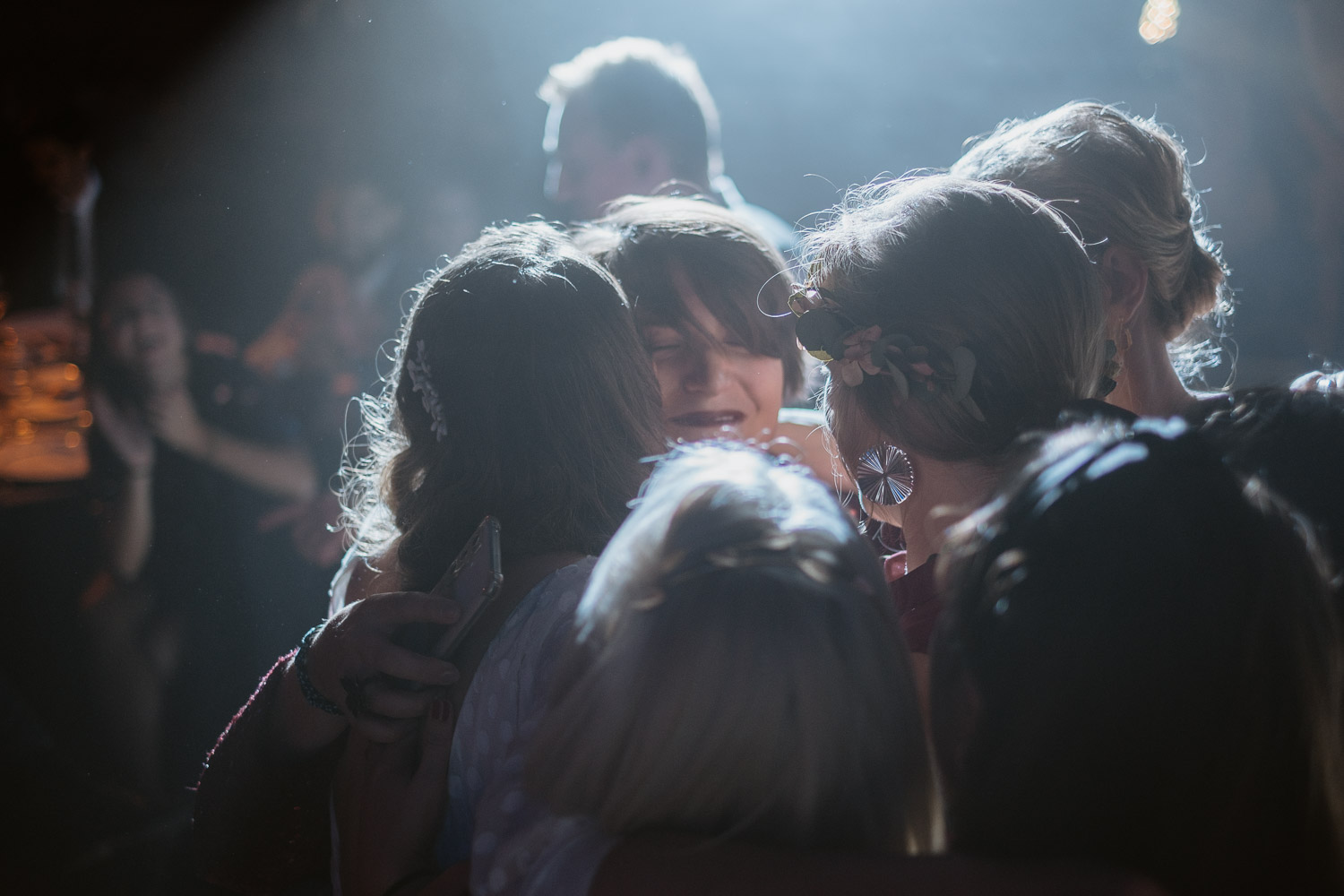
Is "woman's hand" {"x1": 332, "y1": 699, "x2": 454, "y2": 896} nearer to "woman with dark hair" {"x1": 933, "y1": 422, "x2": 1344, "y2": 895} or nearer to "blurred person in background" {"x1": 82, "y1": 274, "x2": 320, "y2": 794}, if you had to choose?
"woman with dark hair" {"x1": 933, "y1": 422, "x2": 1344, "y2": 895}

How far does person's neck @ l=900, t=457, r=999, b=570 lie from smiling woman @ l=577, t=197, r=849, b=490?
37 centimetres

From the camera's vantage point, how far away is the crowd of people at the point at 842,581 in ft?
1.59

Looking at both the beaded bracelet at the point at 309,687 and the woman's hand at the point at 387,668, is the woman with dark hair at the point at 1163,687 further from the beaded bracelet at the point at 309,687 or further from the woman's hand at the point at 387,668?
the beaded bracelet at the point at 309,687

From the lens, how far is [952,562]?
1.86 ft

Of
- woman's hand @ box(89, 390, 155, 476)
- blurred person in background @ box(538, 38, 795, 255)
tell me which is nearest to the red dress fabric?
blurred person in background @ box(538, 38, 795, 255)

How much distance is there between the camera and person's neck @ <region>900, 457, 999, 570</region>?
3.09ft

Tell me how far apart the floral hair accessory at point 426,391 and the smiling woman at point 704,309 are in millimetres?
470

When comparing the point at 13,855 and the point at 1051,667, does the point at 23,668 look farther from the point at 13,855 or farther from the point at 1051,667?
the point at 1051,667

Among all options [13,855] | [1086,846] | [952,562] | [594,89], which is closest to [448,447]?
[952,562]

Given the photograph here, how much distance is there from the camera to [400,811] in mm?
799

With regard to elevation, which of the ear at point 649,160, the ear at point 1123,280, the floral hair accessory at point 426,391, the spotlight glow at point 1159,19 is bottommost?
the floral hair accessory at point 426,391

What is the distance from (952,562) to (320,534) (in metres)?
2.30

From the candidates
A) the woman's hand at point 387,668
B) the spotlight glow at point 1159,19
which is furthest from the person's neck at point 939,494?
the spotlight glow at point 1159,19

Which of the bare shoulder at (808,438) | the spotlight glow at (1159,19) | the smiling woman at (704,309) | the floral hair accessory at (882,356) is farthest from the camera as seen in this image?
the spotlight glow at (1159,19)
